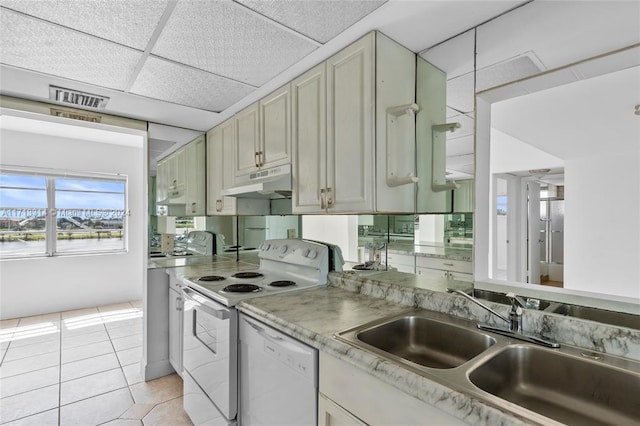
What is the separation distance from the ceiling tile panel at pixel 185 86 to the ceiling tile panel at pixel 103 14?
0.28m

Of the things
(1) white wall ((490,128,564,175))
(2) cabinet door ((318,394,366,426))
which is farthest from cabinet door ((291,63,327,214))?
(2) cabinet door ((318,394,366,426))

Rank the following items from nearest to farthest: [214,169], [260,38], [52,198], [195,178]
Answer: [260,38], [214,169], [195,178], [52,198]

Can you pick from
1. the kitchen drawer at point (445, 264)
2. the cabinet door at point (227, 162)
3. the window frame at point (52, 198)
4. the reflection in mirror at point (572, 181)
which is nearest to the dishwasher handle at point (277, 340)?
the kitchen drawer at point (445, 264)

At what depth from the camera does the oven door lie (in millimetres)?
1705

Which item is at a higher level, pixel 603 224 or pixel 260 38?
pixel 260 38

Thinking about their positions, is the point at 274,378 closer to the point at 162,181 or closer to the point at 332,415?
the point at 332,415

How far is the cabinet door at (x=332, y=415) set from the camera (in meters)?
1.11

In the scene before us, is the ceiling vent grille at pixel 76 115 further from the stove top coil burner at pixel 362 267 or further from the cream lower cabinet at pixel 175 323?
the stove top coil burner at pixel 362 267

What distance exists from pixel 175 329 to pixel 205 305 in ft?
3.38

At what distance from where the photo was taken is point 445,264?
1.73 meters

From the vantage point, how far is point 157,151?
3098mm

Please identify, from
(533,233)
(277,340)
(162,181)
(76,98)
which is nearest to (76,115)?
(76,98)

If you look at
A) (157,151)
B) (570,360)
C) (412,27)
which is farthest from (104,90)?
(570,360)

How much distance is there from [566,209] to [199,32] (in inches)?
72.7
